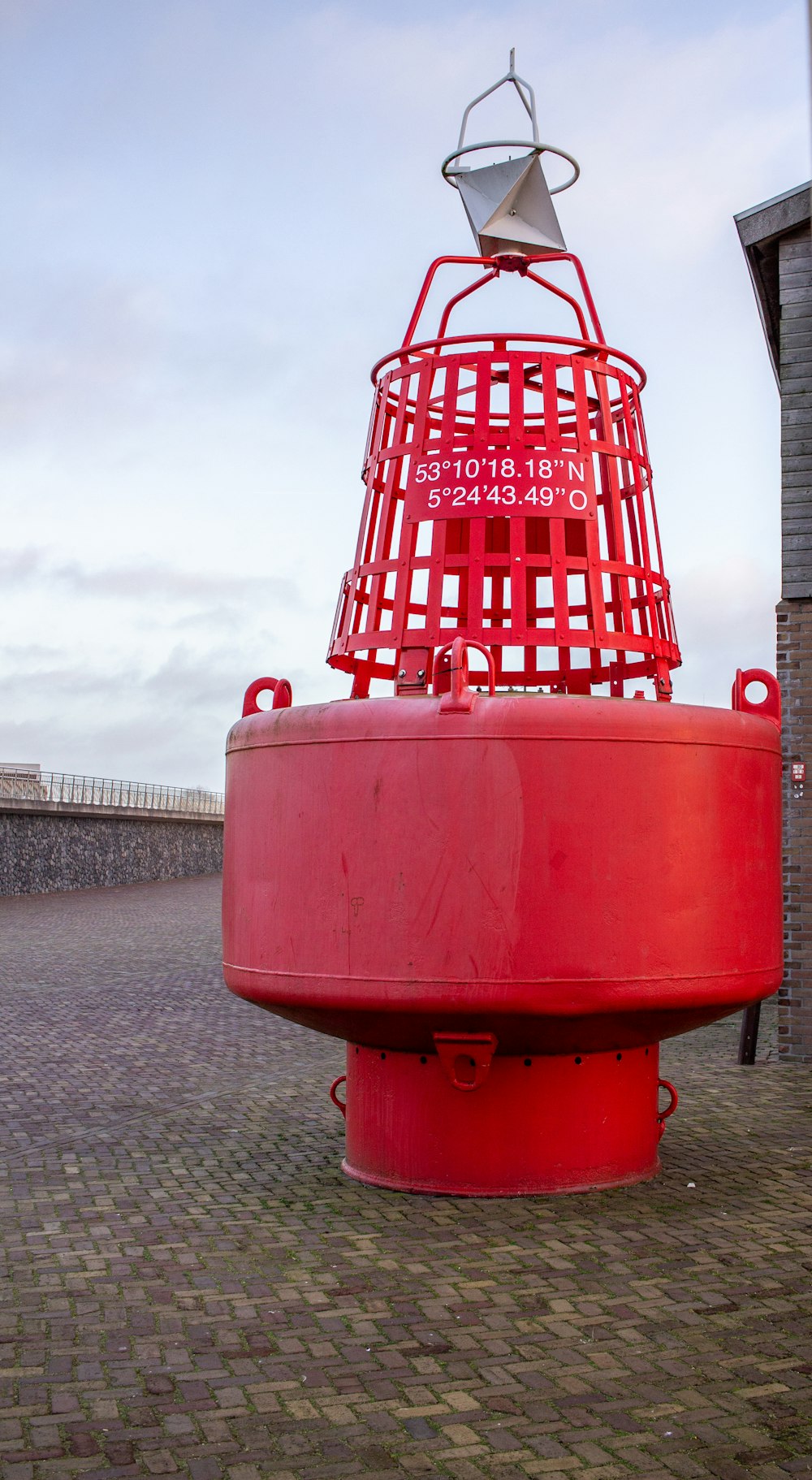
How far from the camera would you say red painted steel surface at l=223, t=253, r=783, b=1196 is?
5.86 m

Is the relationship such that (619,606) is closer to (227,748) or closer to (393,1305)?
(227,748)

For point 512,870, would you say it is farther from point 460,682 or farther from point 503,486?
point 503,486

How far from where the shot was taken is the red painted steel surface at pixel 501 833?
19.2 ft

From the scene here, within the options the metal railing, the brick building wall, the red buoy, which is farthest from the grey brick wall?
the metal railing

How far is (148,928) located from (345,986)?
17364mm

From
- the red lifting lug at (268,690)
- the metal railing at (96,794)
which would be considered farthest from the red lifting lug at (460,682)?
the metal railing at (96,794)

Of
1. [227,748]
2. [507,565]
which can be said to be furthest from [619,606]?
[227,748]

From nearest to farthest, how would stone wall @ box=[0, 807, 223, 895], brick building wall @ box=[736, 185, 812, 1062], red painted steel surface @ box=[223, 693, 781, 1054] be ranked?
1. red painted steel surface @ box=[223, 693, 781, 1054]
2. brick building wall @ box=[736, 185, 812, 1062]
3. stone wall @ box=[0, 807, 223, 895]

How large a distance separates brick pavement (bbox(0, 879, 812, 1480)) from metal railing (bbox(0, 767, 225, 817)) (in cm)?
2131

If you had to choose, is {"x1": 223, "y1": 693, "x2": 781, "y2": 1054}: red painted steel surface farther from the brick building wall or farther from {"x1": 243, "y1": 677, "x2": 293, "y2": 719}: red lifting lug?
the brick building wall

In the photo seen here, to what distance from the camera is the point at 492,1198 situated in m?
6.30

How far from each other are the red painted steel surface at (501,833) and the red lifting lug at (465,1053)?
1 centimetres

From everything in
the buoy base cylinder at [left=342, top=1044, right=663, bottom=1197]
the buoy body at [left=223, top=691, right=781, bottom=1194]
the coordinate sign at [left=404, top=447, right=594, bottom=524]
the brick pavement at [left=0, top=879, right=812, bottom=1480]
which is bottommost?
the brick pavement at [left=0, top=879, right=812, bottom=1480]

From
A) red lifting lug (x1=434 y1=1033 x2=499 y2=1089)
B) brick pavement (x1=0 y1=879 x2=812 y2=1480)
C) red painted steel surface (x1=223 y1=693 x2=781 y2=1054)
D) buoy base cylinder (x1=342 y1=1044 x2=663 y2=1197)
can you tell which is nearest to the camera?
brick pavement (x1=0 y1=879 x2=812 y2=1480)
